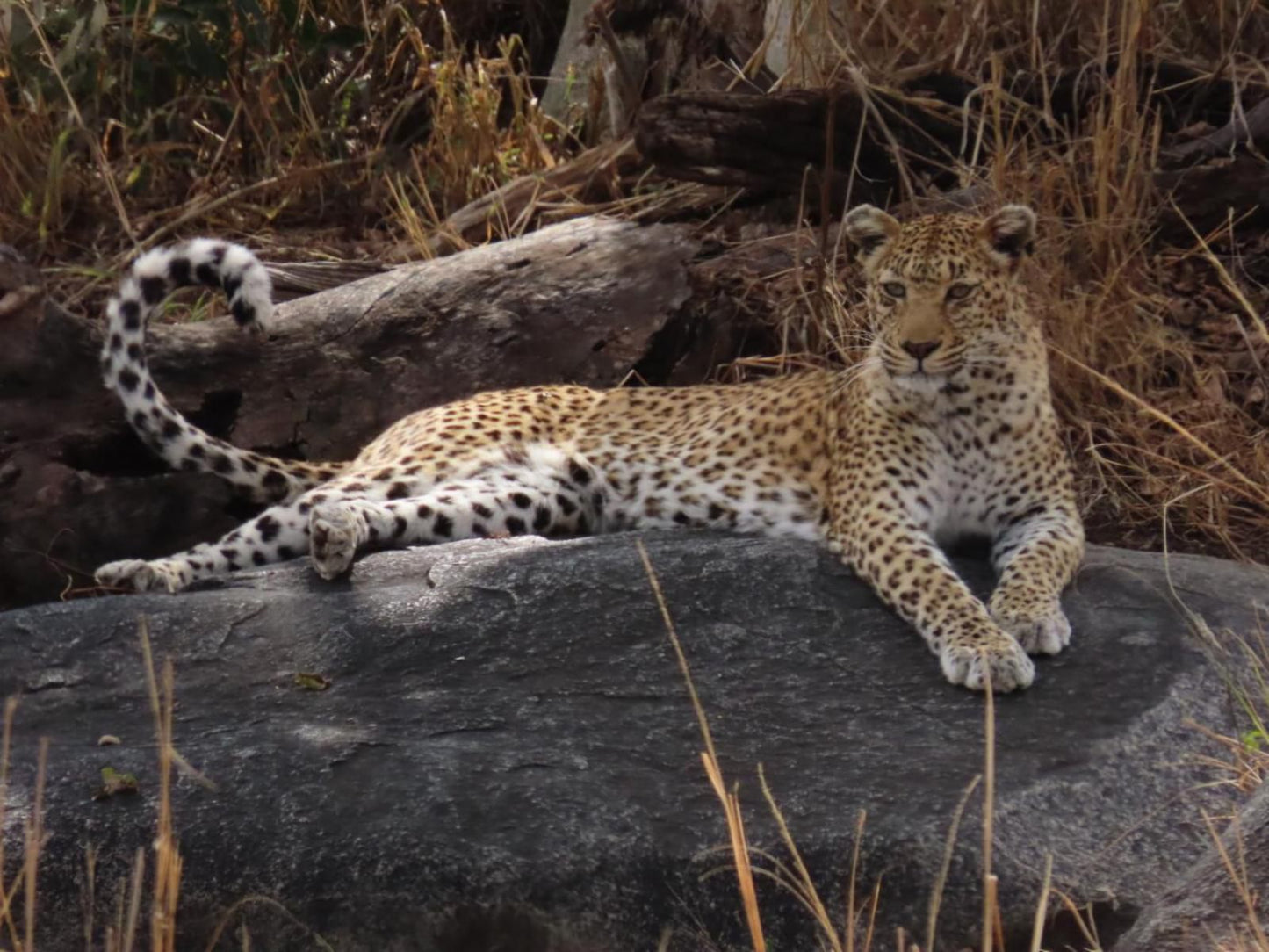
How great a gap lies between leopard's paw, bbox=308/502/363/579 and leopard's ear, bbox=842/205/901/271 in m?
2.15

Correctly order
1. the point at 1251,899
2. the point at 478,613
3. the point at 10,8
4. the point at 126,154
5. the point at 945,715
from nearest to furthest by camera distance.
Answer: the point at 1251,899 → the point at 945,715 → the point at 478,613 → the point at 10,8 → the point at 126,154

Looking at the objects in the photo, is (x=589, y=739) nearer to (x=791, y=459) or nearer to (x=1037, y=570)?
(x=1037, y=570)

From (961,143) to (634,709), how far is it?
160 inches

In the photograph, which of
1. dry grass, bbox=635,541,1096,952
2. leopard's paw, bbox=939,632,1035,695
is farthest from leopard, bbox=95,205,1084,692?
dry grass, bbox=635,541,1096,952

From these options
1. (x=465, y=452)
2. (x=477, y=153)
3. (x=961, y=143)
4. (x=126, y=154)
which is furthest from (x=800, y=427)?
Result: (x=126, y=154)

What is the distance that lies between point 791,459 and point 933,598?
156 centimetres

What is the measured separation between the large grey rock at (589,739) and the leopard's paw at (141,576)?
227mm

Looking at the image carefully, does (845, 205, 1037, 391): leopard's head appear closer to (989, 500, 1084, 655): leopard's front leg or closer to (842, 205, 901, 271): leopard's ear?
(842, 205, 901, 271): leopard's ear

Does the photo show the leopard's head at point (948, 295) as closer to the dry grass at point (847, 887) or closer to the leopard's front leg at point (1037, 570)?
the leopard's front leg at point (1037, 570)

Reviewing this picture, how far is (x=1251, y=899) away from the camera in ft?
11.5

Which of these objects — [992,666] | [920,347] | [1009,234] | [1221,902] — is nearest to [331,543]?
[920,347]

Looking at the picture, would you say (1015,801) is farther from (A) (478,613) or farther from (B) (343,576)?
(B) (343,576)

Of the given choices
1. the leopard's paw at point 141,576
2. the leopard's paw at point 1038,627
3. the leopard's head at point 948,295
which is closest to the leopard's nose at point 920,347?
the leopard's head at point 948,295

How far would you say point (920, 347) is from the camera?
6.47m
